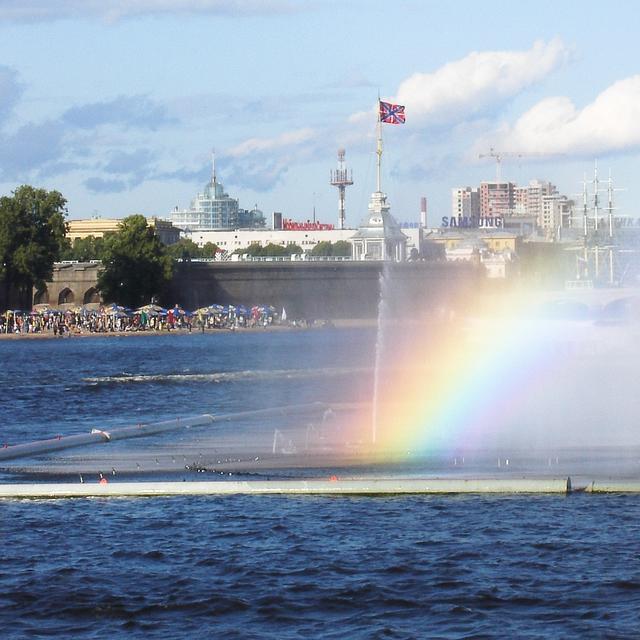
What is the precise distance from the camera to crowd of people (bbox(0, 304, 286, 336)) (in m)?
162

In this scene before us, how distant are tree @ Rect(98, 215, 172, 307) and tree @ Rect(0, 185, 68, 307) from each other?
27.0 feet

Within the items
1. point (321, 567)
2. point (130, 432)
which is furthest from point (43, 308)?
point (321, 567)

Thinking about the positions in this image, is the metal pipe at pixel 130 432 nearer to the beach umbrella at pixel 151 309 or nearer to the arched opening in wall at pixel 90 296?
the beach umbrella at pixel 151 309

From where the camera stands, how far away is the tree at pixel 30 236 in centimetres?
16162

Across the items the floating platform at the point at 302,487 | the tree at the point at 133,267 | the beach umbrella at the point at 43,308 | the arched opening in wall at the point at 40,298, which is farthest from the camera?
the arched opening in wall at the point at 40,298

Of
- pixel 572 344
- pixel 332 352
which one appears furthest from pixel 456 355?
pixel 332 352

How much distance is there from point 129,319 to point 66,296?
765 inches

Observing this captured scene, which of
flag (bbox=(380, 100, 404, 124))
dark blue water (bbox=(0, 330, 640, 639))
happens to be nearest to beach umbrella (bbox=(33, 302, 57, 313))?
flag (bbox=(380, 100, 404, 124))

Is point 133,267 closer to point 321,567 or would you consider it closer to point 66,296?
point 66,296

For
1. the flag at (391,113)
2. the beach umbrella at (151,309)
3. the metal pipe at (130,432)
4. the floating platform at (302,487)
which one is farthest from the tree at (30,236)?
the floating platform at (302,487)

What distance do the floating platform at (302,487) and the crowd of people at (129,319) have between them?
399ft

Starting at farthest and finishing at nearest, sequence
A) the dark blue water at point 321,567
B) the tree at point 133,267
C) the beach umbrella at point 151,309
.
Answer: the tree at point 133,267
the beach umbrella at point 151,309
the dark blue water at point 321,567

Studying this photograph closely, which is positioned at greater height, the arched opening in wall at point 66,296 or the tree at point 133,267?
the tree at point 133,267

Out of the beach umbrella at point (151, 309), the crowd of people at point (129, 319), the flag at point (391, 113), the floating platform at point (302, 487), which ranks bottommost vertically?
the floating platform at point (302, 487)
